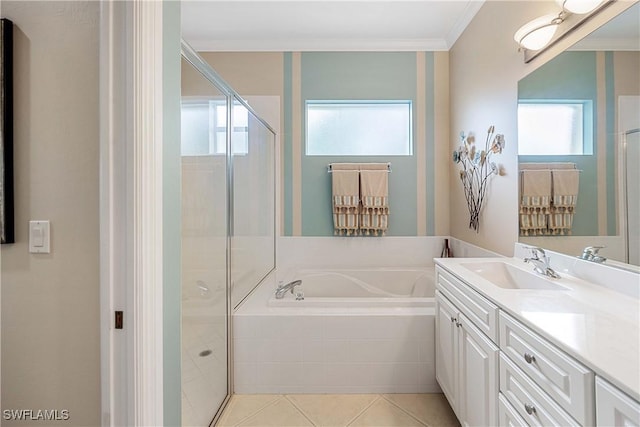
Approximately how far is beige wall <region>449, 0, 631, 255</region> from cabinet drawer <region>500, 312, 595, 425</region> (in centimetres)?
109

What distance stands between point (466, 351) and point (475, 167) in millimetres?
1576

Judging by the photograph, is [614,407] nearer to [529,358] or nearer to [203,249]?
[529,358]

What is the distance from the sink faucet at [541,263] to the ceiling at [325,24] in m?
1.89

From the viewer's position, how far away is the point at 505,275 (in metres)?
1.69

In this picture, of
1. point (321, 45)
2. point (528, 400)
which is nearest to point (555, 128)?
point (528, 400)

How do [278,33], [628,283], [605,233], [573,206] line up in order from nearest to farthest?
[628,283] < [605,233] < [573,206] < [278,33]

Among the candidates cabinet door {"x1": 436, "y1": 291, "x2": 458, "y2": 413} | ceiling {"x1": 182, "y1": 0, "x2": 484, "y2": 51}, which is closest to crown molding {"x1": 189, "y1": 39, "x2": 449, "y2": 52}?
ceiling {"x1": 182, "y1": 0, "x2": 484, "y2": 51}

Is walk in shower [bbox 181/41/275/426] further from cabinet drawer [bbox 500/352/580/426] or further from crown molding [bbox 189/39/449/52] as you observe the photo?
cabinet drawer [bbox 500/352/580/426]

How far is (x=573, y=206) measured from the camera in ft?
4.84

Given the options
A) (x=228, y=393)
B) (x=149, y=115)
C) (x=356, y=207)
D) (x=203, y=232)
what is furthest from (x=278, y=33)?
(x=228, y=393)

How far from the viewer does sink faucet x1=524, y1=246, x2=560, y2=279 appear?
1.44 metres

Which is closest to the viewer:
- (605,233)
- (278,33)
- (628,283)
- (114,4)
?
(114,4)

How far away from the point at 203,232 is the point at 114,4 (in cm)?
98

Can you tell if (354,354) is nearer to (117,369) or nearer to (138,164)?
(117,369)
